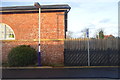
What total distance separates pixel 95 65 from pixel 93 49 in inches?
46.4

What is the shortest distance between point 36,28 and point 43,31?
0.63 m

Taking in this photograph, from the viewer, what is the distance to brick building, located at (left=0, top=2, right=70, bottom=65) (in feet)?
44.6

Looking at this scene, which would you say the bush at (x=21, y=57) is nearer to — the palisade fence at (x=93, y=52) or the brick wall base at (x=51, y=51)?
the brick wall base at (x=51, y=51)

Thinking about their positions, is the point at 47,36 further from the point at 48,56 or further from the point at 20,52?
the point at 20,52

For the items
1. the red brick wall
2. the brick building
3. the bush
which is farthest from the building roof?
the bush

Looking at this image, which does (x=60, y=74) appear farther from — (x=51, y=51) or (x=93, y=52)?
(x=93, y=52)

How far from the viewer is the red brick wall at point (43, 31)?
13.6 meters

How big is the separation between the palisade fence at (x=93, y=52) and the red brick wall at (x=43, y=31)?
0.63 meters

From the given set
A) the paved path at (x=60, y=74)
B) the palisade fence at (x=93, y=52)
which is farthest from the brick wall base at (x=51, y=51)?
the paved path at (x=60, y=74)

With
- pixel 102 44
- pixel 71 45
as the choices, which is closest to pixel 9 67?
pixel 71 45

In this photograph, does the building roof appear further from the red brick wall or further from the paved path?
the paved path

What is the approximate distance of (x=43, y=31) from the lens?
1398 centimetres

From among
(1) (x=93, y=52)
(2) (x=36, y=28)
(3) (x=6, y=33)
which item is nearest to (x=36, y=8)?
(2) (x=36, y=28)

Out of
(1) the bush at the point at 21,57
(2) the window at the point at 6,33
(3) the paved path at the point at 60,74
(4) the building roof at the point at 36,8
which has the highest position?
(4) the building roof at the point at 36,8
